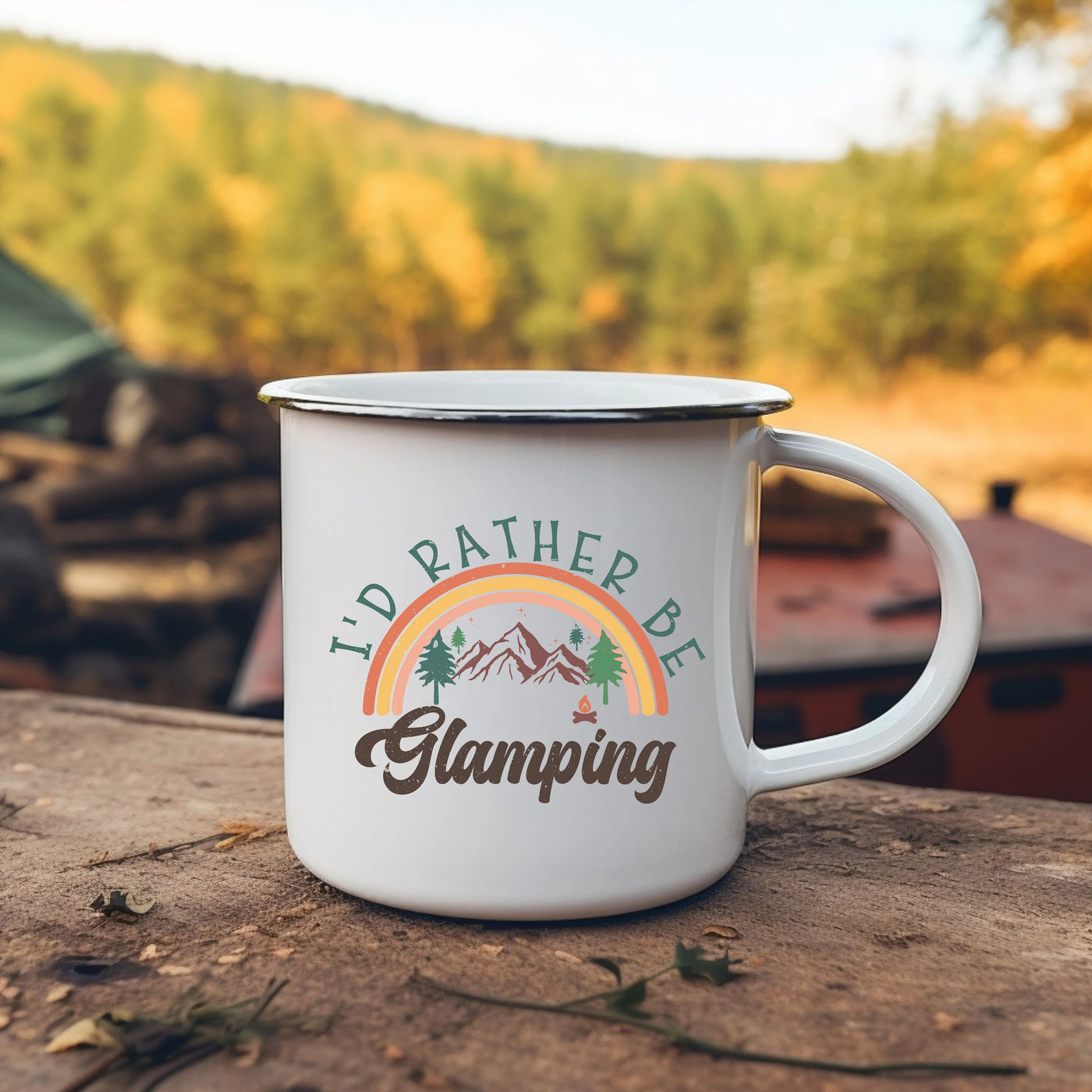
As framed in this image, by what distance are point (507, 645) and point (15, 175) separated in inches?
506

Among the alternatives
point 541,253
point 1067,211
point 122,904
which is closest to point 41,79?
point 541,253

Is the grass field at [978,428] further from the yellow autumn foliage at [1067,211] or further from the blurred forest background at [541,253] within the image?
the yellow autumn foliage at [1067,211]

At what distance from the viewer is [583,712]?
2.16 ft

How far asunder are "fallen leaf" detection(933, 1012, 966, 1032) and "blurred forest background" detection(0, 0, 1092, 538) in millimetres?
10479

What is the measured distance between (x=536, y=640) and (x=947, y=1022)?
29cm

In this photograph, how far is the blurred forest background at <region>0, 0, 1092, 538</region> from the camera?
11805 millimetres

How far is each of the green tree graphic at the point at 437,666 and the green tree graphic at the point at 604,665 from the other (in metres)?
0.08

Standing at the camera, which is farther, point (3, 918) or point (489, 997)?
point (3, 918)

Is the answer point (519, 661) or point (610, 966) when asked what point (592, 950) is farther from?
point (519, 661)

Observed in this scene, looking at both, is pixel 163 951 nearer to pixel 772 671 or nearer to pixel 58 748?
pixel 58 748

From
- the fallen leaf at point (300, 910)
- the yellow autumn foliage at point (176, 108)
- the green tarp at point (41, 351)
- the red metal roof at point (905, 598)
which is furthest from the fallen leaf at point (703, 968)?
the yellow autumn foliage at point (176, 108)

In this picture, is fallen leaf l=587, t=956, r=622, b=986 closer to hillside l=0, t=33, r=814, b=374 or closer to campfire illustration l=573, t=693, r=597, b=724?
campfire illustration l=573, t=693, r=597, b=724

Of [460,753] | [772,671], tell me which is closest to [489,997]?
[460,753]

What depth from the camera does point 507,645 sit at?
647 millimetres
